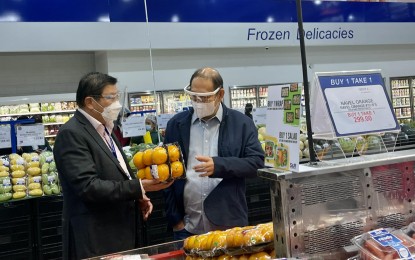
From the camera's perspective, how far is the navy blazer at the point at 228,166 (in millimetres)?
2562

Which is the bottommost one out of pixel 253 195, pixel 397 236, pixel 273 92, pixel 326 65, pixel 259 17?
pixel 253 195

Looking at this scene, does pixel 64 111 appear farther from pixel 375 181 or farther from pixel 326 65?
pixel 375 181

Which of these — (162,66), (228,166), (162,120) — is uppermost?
(162,66)

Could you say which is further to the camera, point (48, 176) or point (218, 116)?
point (48, 176)

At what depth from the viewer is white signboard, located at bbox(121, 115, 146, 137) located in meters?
5.45

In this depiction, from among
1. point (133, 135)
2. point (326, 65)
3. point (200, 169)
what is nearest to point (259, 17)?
point (326, 65)

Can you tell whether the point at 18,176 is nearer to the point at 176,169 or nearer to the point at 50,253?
the point at 50,253

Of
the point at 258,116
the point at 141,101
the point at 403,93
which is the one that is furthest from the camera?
the point at 403,93

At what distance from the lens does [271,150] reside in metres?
1.63

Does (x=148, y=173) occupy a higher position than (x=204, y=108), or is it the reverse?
(x=204, y=108)

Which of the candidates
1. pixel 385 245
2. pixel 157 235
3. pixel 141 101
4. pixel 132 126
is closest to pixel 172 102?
pixel 141 101

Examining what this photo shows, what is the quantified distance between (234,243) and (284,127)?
0.51 m

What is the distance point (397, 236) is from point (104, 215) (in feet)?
4.82

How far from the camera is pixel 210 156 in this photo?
2.68 metres
